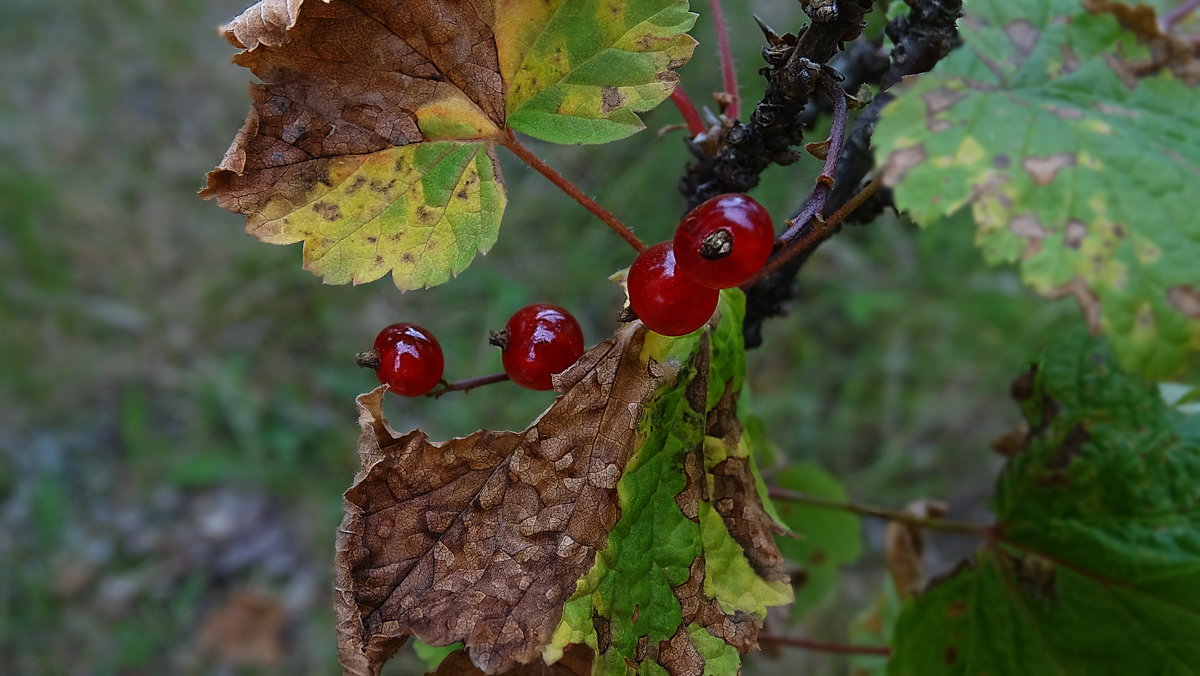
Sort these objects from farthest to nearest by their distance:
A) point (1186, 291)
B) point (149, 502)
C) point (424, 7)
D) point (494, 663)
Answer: point (149, 502) < point (424, 7) < point (494, 663) < point (1186, 291)

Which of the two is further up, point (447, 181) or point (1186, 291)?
point (447, 181)

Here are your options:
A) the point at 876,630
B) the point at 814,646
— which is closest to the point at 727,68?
the point at 814,646

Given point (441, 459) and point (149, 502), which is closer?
point (441, 459)

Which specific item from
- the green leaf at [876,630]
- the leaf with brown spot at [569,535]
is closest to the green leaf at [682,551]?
the leaf with brown spot at [569,535]

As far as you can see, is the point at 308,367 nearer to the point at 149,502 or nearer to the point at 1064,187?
the point at 149,502

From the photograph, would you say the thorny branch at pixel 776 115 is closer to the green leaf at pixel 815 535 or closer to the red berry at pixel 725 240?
the red berry at pixel 725 240

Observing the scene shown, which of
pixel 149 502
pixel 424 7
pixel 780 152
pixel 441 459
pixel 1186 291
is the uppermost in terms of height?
pixel 149 502

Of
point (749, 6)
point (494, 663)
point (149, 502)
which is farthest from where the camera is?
point (749, 6)

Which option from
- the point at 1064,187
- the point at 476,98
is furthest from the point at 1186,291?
the point at 476,98
